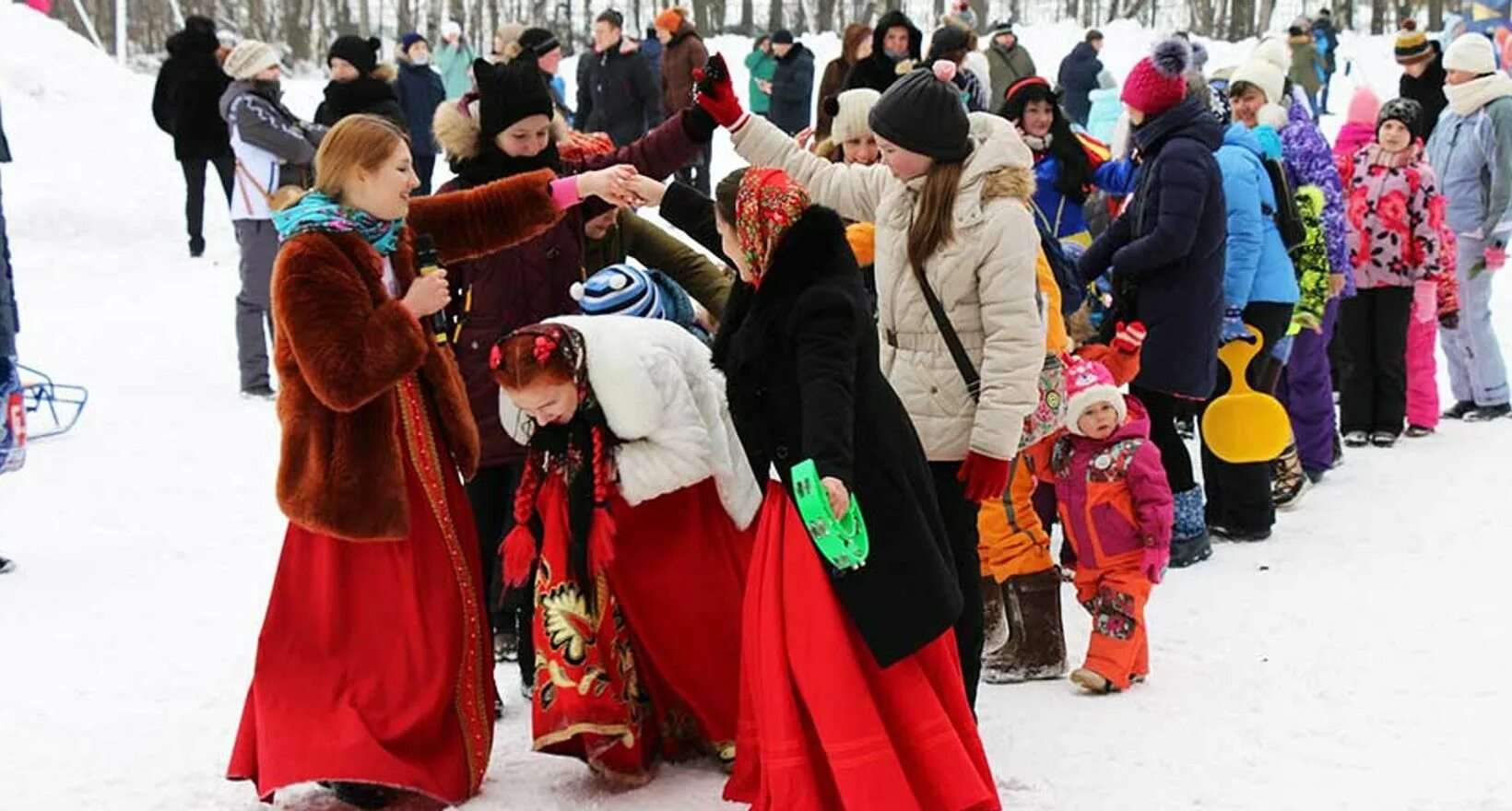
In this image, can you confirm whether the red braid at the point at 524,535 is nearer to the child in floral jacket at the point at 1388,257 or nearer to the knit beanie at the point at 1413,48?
the child in floral jacket at the point at 1388,257

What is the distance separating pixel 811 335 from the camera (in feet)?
12.6

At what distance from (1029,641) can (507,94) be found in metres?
2.37

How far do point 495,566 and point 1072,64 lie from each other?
56.2ft

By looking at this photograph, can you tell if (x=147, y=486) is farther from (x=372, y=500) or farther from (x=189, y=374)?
(x=372, y=500)

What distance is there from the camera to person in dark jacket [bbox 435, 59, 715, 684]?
16.9ft

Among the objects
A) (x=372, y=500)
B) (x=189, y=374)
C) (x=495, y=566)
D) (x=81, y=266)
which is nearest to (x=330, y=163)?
(x=372, y=500)

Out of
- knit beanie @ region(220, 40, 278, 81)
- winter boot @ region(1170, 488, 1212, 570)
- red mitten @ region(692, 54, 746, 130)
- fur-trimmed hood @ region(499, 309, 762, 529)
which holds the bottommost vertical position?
winter boot @ region(1170, 488, 1212, 570)

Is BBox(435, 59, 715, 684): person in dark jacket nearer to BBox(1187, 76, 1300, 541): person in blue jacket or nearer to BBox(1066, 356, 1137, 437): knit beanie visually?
BBox(1066, 356, 1137, 437): knit beanie

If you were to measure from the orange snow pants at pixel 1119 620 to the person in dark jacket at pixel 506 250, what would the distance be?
1.79m

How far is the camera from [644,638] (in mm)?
4457

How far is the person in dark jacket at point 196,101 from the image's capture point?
13.6m

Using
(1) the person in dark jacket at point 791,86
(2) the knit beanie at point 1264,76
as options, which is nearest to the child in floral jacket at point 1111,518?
(2) the knit beanie at point 1264,76

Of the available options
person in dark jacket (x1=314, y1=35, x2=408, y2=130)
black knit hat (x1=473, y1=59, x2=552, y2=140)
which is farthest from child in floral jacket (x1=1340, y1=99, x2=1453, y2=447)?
person in dark jacket (x1=314, y1=35, x2=408, y2=130)

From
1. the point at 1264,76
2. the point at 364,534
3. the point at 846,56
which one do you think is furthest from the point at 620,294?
the point at 846,56
